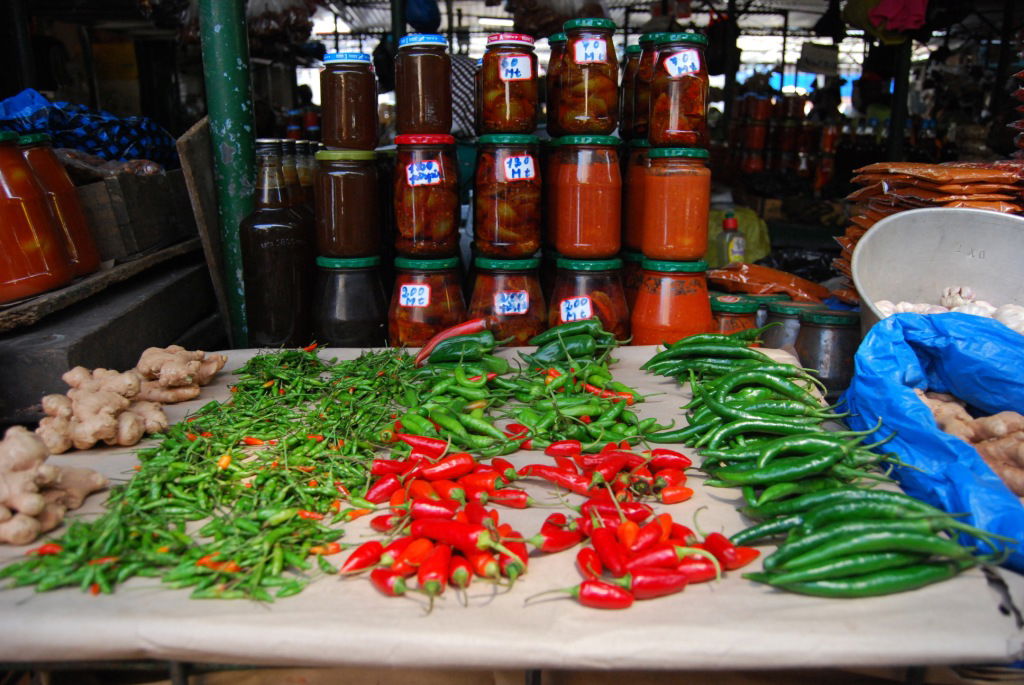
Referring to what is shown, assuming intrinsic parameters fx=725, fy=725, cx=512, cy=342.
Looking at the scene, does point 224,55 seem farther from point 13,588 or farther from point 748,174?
point 748,174

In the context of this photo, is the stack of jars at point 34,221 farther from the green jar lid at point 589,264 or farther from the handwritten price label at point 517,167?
the green jar lid at point 589,264

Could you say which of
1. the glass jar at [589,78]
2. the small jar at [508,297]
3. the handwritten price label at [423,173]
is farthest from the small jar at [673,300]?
the handwritten price label at [423,173]

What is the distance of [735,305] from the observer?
366 centimetres

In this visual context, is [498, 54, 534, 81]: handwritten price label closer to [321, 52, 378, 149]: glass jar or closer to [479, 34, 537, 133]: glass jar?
[479, 34, 537, 133]: glass jar

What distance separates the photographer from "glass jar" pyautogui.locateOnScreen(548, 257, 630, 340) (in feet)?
11.2

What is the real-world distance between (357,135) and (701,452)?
2.24 m

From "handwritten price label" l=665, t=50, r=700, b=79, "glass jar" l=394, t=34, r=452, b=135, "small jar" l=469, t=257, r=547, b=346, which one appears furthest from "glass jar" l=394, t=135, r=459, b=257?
"handwritten price label" l=665, t=50, r=700, b=79

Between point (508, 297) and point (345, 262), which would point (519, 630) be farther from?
point (345, 262)

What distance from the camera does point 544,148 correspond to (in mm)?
3713

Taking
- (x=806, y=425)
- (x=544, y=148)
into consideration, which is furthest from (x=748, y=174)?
(x=806, y=425)

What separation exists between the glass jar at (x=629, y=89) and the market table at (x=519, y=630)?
279 cm

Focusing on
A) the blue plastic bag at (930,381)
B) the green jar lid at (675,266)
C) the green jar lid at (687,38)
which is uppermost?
the green jar lid at (687,38)

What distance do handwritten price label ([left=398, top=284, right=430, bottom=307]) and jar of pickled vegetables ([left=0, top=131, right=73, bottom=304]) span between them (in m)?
1.42

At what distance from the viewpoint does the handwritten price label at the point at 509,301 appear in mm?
3406
